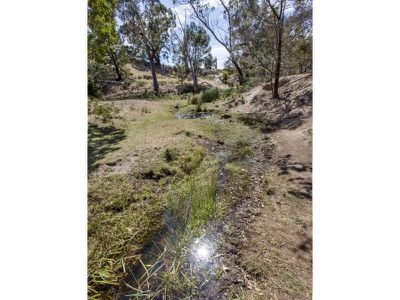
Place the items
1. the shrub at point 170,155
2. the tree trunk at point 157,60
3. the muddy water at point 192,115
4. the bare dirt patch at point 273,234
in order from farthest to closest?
the tree trunk at point 157,60
the muddy water at point 192,115
the shrub at point 170,155
the bare dirt patch at point 273,234

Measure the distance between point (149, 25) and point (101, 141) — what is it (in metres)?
18.9

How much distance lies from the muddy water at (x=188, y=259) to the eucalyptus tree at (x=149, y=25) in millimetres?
17617

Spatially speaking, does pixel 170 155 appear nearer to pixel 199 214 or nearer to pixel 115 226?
pixel 199 214

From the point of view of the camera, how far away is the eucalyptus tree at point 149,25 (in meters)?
18.5

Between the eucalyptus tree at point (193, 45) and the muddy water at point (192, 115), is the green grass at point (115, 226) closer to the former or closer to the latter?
the muddy water at point (192, 115)

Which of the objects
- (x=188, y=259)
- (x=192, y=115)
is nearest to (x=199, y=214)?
(x=188, y=259)

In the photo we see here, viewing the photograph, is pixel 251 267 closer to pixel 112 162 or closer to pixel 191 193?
pixel 191 193

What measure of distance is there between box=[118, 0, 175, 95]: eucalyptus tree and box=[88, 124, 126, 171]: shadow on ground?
38.9 feet

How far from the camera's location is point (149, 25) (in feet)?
71.5

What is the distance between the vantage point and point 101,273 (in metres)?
2.54

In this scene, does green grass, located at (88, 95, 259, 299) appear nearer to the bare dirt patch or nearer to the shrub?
the shrub

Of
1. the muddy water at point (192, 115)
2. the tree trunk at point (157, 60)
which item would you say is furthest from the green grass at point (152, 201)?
the tree trunk at point (157, 60)
